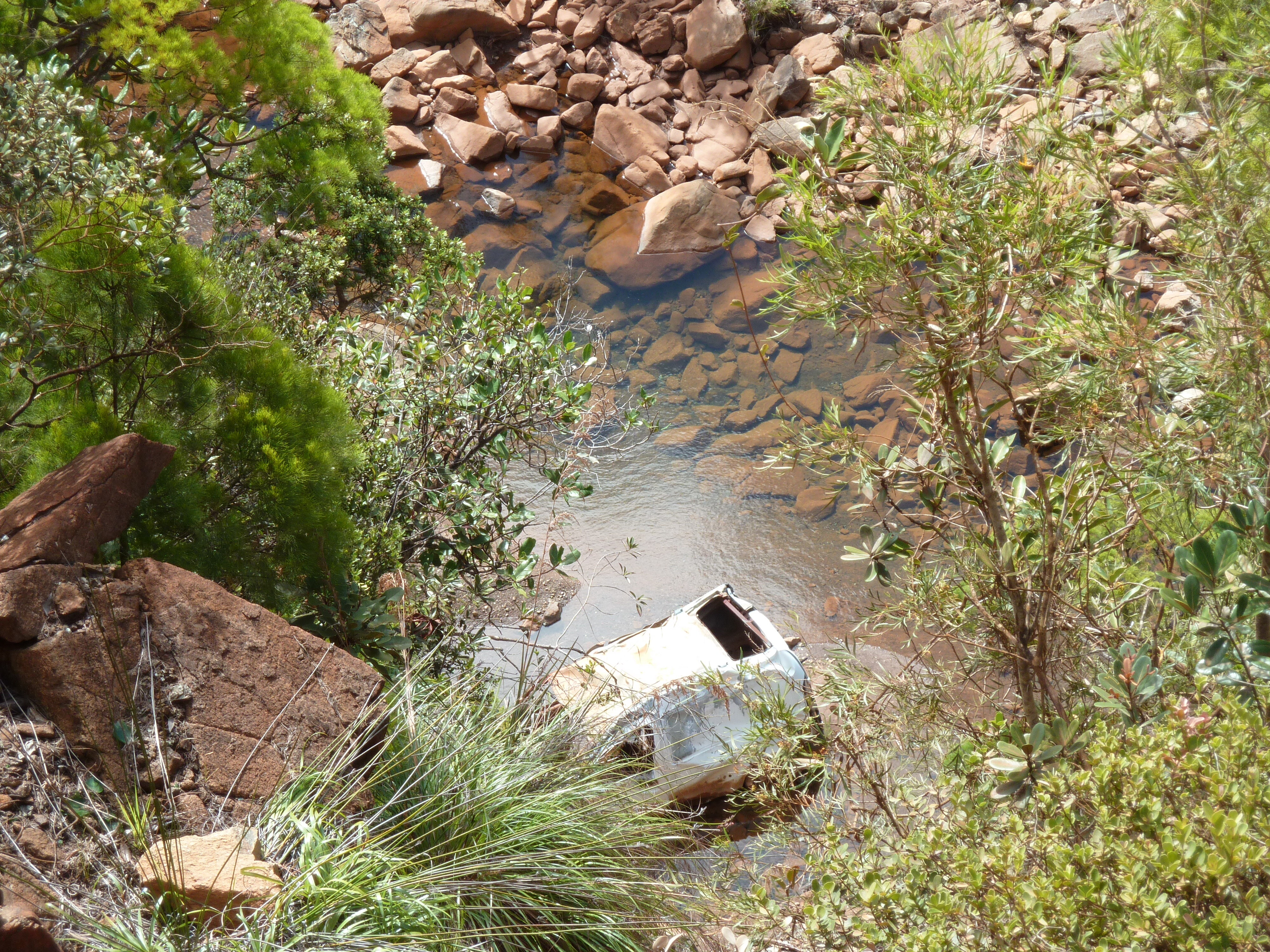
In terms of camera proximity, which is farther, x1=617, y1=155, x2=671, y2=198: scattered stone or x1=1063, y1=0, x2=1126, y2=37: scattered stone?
x1=617, y1=155, x2=671, y2=198: scattered stone

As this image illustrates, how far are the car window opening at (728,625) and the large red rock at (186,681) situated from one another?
14.1 feet

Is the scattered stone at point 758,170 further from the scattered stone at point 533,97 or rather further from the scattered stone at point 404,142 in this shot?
the scattered stone at point 404,142

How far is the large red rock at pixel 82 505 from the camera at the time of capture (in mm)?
2842

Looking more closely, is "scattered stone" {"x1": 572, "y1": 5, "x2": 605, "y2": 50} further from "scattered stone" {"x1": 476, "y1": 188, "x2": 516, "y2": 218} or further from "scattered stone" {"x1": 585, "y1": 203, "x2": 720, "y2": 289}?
"scattered stone" {"x1": 585, "y1": 203, "x2": 720, "y2": 289}

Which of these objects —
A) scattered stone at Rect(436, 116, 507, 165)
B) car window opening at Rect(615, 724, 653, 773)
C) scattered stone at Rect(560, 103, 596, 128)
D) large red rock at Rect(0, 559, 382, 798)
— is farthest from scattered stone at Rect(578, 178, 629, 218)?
large red rock at Rect(0, 559, 382, 798)

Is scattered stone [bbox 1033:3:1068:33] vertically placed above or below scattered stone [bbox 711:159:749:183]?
above

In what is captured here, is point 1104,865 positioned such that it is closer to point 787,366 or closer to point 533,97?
point 787,366

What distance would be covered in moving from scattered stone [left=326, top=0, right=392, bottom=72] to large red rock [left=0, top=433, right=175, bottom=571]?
1355 cm

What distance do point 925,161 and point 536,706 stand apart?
9.01ft

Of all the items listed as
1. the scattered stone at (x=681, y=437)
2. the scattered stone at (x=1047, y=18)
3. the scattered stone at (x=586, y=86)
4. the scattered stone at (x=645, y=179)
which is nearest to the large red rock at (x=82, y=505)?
the scattered stone at (x=681, y=437)

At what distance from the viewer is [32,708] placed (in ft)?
8.81

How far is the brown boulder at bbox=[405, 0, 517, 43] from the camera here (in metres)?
14.5

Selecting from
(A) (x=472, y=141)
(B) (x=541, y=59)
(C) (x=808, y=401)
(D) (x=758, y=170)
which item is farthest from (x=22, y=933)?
(B) (x=541, y=59)

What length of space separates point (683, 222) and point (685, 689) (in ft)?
29.5
